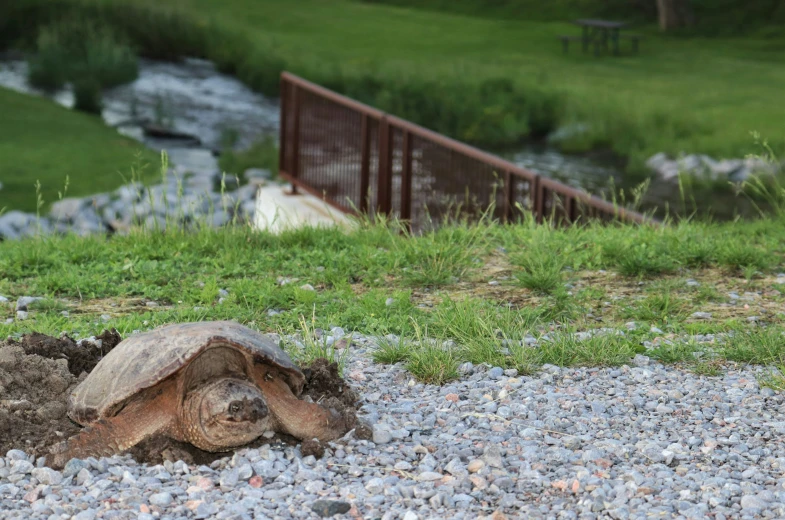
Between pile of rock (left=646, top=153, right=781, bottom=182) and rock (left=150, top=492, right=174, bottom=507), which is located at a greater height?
rock (left=150, top=492, right=174, bottom=507)

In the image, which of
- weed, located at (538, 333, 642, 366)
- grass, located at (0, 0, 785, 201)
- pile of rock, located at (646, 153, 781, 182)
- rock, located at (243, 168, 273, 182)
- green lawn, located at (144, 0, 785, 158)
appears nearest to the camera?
weed, located at (538, 333, 642, 366)

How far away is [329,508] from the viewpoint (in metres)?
3.63

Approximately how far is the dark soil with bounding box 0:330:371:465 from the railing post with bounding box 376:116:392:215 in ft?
20.3

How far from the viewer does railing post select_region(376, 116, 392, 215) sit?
36.2ft

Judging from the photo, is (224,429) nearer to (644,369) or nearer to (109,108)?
(644,369)

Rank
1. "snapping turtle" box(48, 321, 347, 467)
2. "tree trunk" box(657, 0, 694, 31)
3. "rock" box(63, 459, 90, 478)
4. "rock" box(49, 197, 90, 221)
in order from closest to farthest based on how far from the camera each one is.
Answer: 1. "rock" box(63, 459, 90, 478)
2. "snapping turtle" box(48, 321, 347, 467)
3. "rock" box(49, 197, 90, 221)
4. "tree trunk" box(657, 0, 694, 31)

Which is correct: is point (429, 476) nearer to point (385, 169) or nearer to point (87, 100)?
point (385, 169)

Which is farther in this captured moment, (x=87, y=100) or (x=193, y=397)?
(x=87, y=100)

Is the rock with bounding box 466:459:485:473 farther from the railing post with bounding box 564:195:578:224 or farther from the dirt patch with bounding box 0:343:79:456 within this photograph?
the railing post with bounding box 564:195:578:224

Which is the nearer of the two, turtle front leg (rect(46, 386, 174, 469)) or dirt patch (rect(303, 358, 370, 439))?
turtle front leg (rect(46, 386, 174, 469))

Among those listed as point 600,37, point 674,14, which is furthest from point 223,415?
point 674,14

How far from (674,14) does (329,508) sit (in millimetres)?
33228

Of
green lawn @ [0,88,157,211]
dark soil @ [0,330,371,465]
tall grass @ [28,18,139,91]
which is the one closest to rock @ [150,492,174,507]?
dark soil @ [0,330,371,465]

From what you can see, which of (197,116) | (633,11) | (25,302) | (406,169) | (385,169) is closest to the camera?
(25,302)
